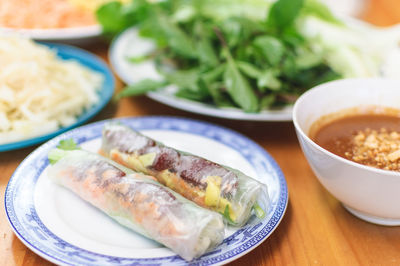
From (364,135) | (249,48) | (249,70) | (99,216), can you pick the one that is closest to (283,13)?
(249,48)

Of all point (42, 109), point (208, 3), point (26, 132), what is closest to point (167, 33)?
point (208, 3)

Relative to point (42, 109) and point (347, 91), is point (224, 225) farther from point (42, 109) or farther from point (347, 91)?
point (42, 109)

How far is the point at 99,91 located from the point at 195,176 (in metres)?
1.05

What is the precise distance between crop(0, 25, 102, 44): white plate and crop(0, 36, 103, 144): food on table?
1.56 ft

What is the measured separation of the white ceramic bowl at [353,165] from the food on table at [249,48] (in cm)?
36

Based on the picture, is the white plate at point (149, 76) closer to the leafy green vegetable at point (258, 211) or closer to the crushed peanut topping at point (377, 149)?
the crushed peanut topping at point (377, 149)

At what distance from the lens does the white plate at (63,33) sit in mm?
2588

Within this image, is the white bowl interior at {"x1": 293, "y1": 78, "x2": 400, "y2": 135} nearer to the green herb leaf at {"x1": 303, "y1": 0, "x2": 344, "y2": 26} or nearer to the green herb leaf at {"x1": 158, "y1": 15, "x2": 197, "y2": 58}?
the green herb leaf at {"x1": 158, "y1": 15, "x2": 197, "y2": 58}

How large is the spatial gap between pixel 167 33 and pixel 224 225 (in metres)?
1.39

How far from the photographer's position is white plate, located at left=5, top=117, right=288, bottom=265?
1.12m

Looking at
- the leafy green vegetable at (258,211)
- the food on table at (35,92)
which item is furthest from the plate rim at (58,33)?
the leafy green vegetable at (258,211)

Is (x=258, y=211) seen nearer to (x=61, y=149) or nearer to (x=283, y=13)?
(x=61, y=149)

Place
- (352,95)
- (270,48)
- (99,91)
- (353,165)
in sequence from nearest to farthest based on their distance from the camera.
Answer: (353,165) → (352,95) → (270,48) → (99,91)

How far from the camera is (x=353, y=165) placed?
1.18m
